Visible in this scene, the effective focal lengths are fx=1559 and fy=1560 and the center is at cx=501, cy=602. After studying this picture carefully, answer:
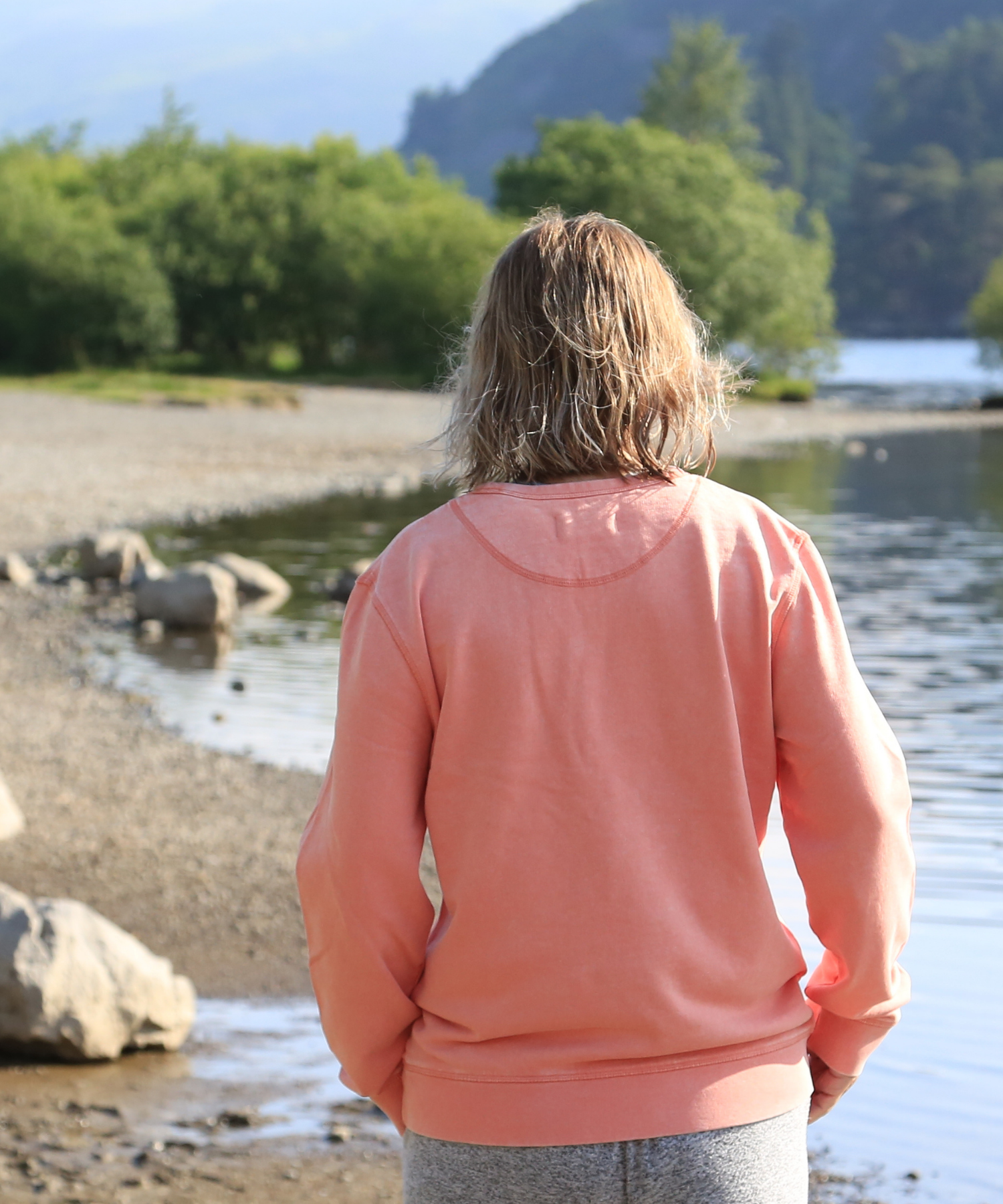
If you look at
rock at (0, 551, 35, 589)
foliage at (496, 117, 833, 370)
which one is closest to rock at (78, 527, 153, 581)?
rock at (0, 551, 35, 589)

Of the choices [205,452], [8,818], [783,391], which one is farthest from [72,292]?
[8,818]

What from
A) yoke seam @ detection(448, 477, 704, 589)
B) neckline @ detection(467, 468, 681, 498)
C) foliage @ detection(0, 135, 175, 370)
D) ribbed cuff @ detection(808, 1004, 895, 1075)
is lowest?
ribbed cuff @ detection(808, 1004, 895, 1075)

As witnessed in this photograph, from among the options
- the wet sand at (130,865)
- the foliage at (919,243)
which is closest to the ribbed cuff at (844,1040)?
the wet sand at (130,865)

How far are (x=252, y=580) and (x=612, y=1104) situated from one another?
535 inches

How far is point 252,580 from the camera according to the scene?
15.1 metres

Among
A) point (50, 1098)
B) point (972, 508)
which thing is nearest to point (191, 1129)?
point (50, 1098)

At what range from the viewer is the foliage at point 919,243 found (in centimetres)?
13300

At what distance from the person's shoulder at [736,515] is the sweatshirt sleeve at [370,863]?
0.40 m

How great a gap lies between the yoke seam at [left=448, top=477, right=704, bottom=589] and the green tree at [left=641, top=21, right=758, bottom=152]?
87214mm

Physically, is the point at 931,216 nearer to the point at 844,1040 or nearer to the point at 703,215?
the point at 703,215

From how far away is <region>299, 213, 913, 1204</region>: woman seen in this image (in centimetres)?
179

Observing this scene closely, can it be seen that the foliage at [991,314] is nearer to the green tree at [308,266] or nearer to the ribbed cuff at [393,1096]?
the green tree at [308,266]

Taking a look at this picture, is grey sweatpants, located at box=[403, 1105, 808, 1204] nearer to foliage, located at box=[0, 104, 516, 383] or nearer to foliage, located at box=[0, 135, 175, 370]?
foliage, located at box=[0, 104, 516, 383]

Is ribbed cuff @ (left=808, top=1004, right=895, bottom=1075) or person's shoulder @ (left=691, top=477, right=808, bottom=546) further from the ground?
person's shoulder @ (left=691, top=477, right=808, bottom=546)
